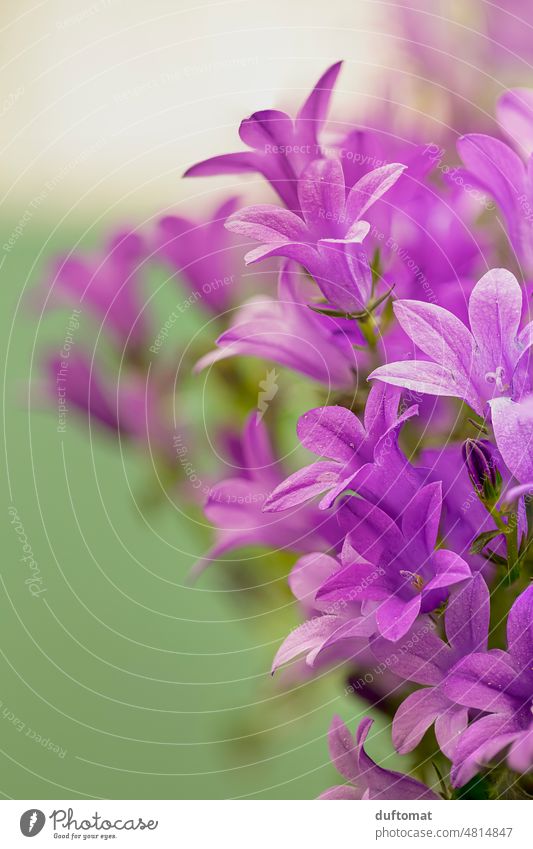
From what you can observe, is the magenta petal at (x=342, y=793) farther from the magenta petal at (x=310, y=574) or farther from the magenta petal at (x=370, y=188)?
Answer: the magenta petal at (x=370, y=188)

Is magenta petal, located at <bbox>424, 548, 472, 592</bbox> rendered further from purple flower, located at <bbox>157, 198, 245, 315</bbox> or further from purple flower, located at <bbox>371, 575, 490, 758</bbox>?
purple flower, located at <bbox>157, 198, 245, 315</bbox>

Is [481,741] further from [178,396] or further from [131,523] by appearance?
[131,523]

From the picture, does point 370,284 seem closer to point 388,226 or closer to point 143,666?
point 388,226

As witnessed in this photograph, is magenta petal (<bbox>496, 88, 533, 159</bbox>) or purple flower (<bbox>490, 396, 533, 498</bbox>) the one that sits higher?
magenta petal (<bbox>496, 88, 533, 159</bbox>)

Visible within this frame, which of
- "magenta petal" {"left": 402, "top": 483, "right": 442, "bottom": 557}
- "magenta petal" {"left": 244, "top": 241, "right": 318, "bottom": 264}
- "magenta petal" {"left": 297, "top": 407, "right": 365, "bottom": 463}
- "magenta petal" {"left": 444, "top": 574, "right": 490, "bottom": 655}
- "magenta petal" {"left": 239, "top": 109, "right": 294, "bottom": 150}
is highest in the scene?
"magenta petal" {"left": 239, "top": 109, "right": 294, "bottom": 150}

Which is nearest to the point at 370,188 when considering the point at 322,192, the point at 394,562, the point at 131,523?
the point at 322,192

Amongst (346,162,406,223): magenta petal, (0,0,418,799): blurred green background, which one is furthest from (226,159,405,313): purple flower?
(0,0,418,799): blurred green background
